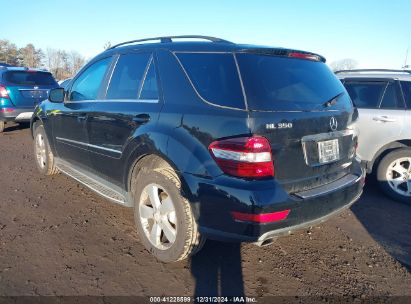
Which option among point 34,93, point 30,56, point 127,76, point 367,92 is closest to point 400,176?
point 367,92

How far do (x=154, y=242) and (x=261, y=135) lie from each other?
56.7 inches

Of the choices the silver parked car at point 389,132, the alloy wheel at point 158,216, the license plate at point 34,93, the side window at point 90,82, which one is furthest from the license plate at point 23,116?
the silver parked car at point 389,132

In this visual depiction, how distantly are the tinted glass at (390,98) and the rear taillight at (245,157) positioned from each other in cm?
325

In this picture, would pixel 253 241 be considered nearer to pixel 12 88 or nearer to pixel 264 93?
pixel 264 93

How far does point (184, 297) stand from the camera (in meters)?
2.62

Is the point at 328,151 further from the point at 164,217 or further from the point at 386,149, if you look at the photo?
the point at 386,149

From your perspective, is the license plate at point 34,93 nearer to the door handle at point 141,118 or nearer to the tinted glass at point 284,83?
the door handle at point 141,118

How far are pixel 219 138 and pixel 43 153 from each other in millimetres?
3853

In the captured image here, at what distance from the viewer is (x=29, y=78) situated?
9000mm

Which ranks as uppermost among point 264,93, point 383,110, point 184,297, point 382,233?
point 264,93

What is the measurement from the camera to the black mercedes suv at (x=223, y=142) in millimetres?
2406

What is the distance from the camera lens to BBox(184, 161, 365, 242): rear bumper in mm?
2355

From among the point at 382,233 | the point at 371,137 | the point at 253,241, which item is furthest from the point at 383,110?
the point at 253,241

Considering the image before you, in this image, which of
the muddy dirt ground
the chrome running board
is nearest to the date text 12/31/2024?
the muddy dirt ground
